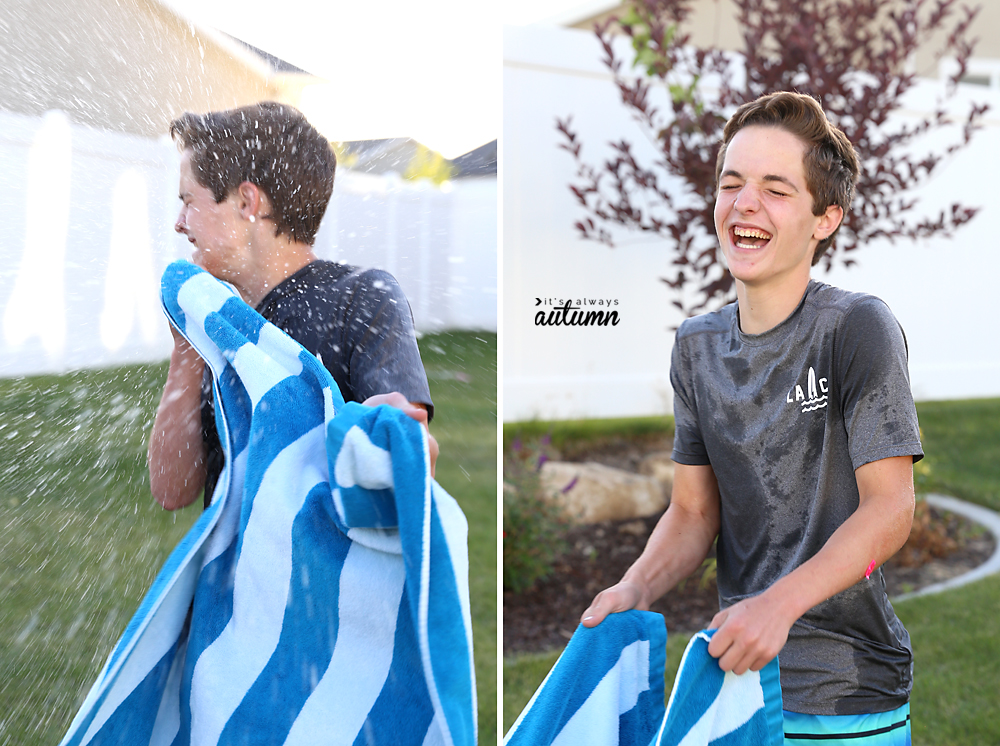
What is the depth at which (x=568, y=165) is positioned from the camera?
512cm

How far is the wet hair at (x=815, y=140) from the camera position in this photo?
60.7 inches

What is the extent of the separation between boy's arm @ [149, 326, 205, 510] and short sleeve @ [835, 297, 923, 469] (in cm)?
113

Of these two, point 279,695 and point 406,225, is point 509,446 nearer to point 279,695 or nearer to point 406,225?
point 406,225

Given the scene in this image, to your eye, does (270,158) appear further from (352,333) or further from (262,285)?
(352,333)

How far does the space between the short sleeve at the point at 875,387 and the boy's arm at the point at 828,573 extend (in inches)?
1.2

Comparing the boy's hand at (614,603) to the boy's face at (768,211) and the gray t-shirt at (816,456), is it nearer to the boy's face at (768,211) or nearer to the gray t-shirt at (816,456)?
the gray t-shirt at (816,456)

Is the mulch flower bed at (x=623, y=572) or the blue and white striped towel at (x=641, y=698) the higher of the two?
the blue and white striped towel at (x=641, y=698)

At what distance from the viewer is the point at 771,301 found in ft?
5.12

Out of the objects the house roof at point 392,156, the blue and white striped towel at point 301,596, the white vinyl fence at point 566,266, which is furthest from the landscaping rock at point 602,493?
the blue and white striped towel at point 301,596

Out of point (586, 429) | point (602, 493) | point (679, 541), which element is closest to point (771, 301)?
point (679, 541)

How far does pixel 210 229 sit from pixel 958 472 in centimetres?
649

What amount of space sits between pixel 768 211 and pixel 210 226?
105 cm

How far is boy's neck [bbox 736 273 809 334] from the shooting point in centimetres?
155

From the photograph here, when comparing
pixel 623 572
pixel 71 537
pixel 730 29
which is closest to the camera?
pixel 71 537
